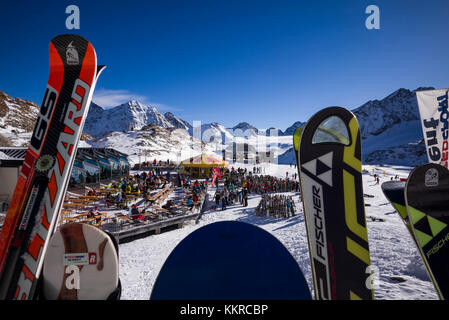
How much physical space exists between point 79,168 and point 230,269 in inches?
701

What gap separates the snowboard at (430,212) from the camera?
2828 millimetres

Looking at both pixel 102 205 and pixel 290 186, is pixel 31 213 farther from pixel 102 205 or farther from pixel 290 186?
pixel 290 186

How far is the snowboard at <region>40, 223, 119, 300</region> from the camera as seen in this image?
2.13m

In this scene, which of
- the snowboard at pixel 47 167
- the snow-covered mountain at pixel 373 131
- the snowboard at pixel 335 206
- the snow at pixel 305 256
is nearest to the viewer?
the snowboard at pixel 335 206

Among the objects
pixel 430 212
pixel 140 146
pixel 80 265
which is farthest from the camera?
pixel 140 146

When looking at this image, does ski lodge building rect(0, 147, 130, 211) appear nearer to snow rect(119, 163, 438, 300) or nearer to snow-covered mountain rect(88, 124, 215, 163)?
snow rect(119, 163, 438, 300)

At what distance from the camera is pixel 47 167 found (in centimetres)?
306

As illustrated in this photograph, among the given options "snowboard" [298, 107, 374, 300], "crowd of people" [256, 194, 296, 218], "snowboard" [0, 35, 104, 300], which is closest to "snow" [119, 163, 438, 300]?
"crowd of people" [256, 194, 296, 218]

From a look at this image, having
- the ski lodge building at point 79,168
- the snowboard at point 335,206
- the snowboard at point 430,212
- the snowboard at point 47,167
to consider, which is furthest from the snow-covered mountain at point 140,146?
the snowboard at point 430,212

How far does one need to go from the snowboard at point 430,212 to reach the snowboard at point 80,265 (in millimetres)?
3870

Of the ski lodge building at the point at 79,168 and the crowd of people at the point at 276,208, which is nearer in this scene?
the crowd of people at the point at 276,208

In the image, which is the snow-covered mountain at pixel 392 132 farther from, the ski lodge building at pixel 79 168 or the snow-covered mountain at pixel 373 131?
the ski lodge building at pixel 79 168

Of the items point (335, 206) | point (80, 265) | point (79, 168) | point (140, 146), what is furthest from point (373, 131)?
point (80, 265)

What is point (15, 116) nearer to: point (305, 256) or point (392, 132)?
point (305, 256)
